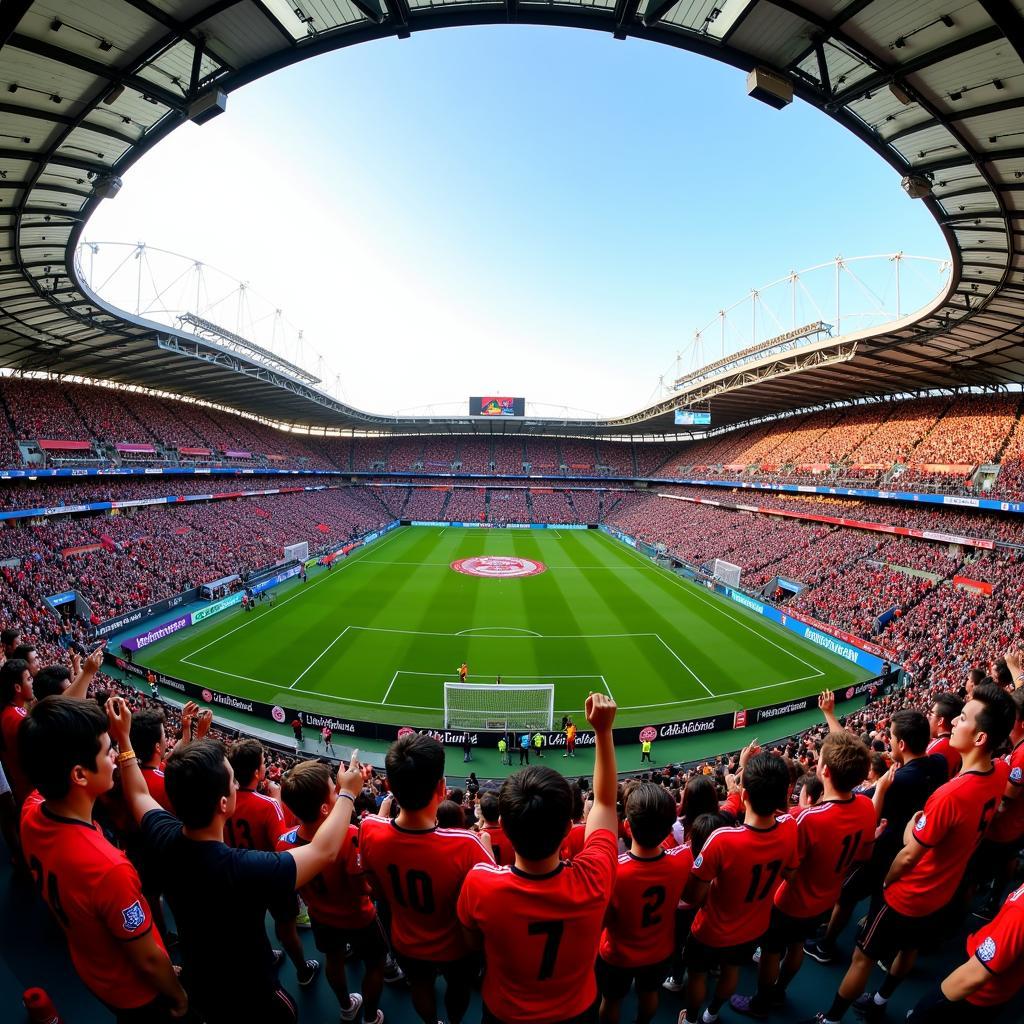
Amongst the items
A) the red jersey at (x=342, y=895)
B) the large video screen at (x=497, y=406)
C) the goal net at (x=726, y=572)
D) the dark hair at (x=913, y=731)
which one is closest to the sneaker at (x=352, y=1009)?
the red jersey at (x=342, y=895)

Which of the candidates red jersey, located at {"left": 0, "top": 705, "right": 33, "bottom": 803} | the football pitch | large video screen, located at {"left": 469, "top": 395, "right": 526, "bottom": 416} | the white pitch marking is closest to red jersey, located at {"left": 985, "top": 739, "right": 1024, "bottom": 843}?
red jersey, located at {"left": 0, "top": 705, "right": 33, "bottom": 803}

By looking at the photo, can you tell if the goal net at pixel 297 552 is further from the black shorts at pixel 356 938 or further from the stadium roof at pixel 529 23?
the black shorts at pixel 356 938

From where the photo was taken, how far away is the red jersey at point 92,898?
229cm

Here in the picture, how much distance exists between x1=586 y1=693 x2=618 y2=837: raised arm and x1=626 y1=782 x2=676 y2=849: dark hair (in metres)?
0.40

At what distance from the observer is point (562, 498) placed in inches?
2638

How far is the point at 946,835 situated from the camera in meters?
3.34

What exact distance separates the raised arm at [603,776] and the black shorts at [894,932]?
2704 mm

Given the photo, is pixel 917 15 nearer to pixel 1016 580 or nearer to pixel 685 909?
pixel 685 909

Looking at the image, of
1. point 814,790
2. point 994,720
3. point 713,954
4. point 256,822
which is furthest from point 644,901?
point 256,822

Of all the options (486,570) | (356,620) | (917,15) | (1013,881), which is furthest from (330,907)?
(486,570)

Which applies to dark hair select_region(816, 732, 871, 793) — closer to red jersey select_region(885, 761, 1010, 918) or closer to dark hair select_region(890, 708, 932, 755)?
red jersey select_region(885, 761, 1010, 918)

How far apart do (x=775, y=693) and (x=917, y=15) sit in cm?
1909

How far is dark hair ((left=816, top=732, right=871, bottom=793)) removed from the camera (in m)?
3.37

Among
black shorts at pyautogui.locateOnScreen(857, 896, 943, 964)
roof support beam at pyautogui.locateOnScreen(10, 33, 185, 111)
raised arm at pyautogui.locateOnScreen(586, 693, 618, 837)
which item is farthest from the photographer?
roof support beam at pyautogui.locateOnScreen(10, 33, 185, 111)
